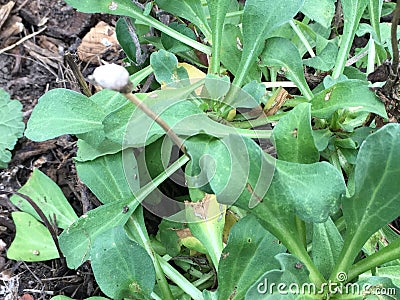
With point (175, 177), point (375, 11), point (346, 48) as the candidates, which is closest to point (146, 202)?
point (175, 177)

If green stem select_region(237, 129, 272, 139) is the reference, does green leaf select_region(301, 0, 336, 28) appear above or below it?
above

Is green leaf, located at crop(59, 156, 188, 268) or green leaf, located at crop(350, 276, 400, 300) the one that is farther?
green leaf, located at crop(59, 156, 188, 268)

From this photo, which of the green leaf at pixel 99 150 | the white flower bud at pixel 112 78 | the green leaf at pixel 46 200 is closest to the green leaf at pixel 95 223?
the green leaf at pixel 99 150

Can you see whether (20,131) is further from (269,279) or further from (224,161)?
(269,279)

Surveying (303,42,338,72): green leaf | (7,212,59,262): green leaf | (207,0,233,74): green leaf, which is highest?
(207,0,233,74): green leaf

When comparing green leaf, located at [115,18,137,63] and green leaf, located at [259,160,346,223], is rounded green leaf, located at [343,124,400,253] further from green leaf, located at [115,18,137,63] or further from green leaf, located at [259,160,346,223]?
green leaf, located at [115,18,137,63]

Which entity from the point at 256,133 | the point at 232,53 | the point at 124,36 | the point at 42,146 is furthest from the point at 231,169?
the point at 42,146

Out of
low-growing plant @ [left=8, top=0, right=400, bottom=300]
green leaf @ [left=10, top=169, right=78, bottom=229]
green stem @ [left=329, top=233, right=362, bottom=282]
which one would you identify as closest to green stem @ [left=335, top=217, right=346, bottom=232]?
low-growing plant @ [left=8, top=0, right=400, bottom=300]
